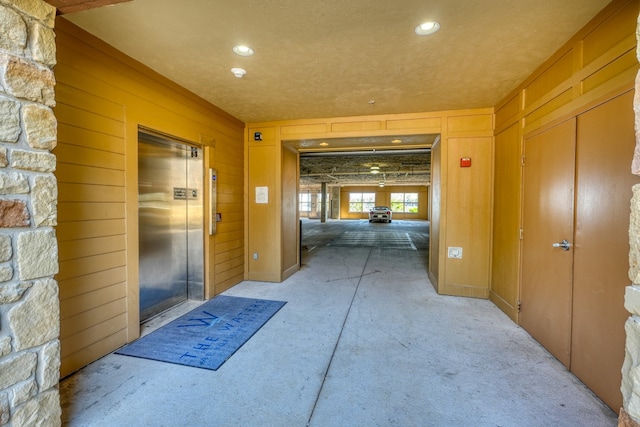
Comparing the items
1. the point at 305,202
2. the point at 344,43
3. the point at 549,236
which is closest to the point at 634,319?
the point at 549,236

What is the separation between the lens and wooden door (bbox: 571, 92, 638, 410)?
67.5 inches

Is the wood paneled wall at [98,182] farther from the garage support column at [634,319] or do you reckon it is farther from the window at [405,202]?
the window at [405,202]

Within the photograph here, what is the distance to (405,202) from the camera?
2094cm

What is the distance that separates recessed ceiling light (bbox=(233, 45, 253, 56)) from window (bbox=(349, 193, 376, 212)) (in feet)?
63.8

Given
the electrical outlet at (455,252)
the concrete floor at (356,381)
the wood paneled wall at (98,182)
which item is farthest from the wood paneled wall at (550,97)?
the wood paneled wall at (98,182)

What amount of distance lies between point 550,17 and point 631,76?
66 cm

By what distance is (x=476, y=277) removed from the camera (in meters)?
3.84

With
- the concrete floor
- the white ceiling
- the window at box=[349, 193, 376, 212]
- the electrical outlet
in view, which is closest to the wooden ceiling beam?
the white ceiling

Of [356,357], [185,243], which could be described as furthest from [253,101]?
[356,357]

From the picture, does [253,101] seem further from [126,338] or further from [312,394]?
[312,394]

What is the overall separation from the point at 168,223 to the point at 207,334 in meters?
1.46

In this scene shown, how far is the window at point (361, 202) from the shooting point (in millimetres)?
21422

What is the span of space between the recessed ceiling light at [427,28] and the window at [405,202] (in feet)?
63.6

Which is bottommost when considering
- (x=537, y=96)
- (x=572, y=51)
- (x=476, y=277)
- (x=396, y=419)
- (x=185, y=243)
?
(x=396, y=419)
